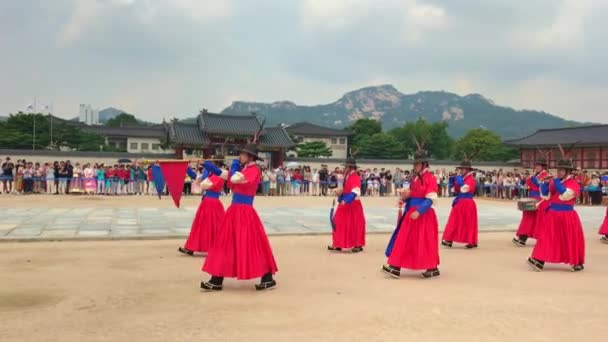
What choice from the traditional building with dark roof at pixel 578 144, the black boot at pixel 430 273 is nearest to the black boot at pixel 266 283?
the black boot at pixel 430 273

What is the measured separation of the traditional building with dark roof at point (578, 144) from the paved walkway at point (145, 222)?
2424cm

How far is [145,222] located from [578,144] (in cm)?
3755

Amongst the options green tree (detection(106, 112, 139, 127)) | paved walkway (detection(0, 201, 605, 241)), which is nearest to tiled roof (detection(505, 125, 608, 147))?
paved walkway (detection(0, 201, 605, 241))

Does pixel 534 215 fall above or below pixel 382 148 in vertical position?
below

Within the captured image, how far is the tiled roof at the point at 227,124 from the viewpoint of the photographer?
40.2m

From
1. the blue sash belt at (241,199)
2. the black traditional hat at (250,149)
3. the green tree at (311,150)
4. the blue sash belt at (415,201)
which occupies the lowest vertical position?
the blue sash belt at (415,201)

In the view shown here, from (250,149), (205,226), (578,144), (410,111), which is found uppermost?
(410,111)

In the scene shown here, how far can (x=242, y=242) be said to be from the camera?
20.6 ft

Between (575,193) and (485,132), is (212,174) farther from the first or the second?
(485,132)

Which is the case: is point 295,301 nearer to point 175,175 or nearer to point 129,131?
point 175,175

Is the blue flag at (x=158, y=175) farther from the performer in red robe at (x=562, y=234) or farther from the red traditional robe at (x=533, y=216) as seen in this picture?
the red traditional robe at (x=533, y=216)

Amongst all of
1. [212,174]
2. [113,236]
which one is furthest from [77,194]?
[212,174]

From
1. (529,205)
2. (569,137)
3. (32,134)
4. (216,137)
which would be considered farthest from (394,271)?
(32,134)

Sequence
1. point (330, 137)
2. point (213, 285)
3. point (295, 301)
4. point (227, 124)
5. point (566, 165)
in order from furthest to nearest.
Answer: point (330, 137) → point (227, 124) → point (566, 165) → point (213, 285) → point (295, 301)
